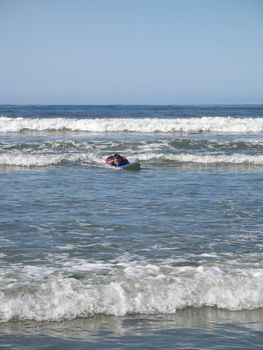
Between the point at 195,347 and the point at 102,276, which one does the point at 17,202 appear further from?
the point at 195,347

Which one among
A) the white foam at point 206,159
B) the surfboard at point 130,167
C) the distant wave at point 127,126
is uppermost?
the distant wave at point 127,126

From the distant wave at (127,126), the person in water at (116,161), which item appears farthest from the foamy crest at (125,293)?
the distant wave at (127,126)

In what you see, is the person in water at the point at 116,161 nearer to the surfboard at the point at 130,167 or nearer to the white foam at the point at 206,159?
the surfboard at the point at 130,167

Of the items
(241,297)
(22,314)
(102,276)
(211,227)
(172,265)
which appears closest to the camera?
(22,314)

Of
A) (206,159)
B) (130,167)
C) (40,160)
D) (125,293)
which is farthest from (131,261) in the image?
(206,159)

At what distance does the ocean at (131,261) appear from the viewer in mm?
5957

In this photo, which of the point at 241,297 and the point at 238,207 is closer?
the point at 241,297

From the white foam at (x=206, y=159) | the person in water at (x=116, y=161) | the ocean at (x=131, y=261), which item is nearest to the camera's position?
the ocean at (x=131, y=261)

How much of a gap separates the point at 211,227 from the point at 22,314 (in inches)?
196

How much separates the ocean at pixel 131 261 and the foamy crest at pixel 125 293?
0.01 m

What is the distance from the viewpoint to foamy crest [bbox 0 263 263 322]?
20.8 ft

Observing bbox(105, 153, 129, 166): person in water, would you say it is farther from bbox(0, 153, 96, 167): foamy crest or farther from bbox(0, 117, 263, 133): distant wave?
bbox(0, 117, 263, 133): distant wave

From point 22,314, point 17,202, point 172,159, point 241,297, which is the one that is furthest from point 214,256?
point 172,159

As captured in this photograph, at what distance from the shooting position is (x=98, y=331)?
19.5 ft
